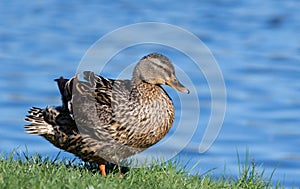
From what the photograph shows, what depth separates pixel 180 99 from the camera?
14.7 metres

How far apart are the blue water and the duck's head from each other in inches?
142

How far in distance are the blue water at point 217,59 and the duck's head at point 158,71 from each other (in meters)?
3.61

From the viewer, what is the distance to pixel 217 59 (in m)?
17.5

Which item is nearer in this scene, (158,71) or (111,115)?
(111,115)

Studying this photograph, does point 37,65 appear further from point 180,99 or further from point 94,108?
point 94,108

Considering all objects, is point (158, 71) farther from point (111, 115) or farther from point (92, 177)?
point (92, 177)

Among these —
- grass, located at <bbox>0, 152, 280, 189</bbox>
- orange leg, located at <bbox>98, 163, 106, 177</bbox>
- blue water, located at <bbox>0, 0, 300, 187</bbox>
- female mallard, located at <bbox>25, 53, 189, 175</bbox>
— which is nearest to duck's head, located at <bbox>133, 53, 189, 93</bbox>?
female mallard, located at <bbox>25, 53, 189, 175</bbox>

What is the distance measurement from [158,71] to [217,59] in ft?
30.7

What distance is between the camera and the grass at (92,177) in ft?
21.7

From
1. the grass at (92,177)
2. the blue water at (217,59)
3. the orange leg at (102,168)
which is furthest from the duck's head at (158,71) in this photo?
the blue water at (217,59)

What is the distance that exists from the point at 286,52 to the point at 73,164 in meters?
10.7

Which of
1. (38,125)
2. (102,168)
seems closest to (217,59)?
(38,125)

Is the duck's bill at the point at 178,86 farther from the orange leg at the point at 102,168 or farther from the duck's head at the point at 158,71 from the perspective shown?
the orange leg at the point at 102,168

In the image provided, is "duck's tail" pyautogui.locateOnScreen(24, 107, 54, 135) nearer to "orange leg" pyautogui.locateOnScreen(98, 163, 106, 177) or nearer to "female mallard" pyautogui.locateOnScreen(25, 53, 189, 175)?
"female mallard" pyautogui.locateOnScreen(25, 53, 189, 175)
